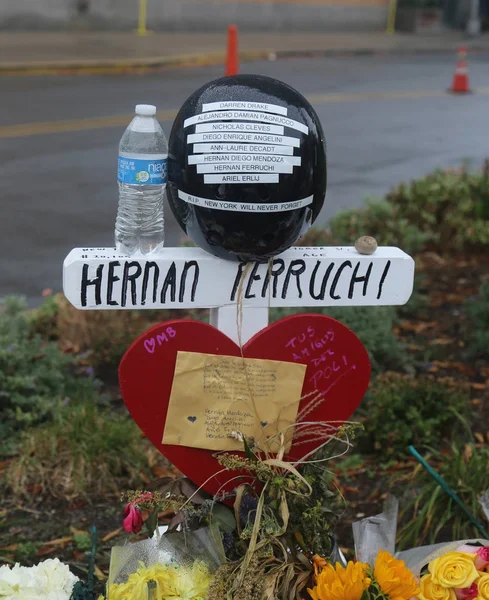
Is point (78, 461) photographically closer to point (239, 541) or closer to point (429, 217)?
point (239, 541)

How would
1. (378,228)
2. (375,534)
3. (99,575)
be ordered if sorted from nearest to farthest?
(375,534), (99,575), (378,228)

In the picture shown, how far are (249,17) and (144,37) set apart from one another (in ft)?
11.3

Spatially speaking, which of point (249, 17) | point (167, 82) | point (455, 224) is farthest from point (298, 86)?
point (455, 224)

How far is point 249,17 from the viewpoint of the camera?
22422 millimetres

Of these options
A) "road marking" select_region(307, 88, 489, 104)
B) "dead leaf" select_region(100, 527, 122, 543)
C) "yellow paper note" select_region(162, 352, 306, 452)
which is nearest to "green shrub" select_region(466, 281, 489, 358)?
"dead leaf" select_region(100, 527, 122, 543)

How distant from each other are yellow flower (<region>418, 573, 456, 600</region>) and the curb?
1371cm

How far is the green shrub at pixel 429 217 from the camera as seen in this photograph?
5.87 metres

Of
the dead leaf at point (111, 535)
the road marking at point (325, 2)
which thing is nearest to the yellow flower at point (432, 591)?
the dead leaf at point (111, 535)

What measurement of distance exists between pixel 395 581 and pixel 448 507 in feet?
3.33

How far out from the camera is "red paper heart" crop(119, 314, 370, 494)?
2.37 metres

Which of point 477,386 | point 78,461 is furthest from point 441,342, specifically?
point 78,461

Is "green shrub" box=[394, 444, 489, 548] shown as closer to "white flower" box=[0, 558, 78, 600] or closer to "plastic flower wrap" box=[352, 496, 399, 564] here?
"plastic flower wrap" box=[352, 496, 399, 564]

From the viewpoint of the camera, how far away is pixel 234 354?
2428mm

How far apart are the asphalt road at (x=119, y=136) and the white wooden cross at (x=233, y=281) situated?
341cm
